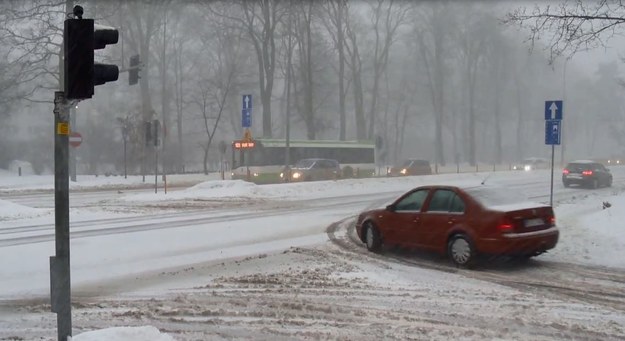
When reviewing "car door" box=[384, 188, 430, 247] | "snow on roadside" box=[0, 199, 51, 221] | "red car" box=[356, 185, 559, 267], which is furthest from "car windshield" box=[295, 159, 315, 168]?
"red car" box=[356, 185, 559, 267]

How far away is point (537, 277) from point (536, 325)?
2.78m

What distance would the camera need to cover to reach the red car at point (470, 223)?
9156 millimetres

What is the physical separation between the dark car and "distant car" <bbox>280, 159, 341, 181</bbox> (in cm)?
1316

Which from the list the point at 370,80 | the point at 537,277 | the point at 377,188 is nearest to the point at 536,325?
the point at 537,277

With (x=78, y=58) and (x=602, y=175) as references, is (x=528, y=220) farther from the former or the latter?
(x=602, y=175)

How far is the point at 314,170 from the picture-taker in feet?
118

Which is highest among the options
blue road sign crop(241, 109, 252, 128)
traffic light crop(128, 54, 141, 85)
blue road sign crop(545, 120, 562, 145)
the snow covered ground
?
traffic light crop(128, 54, 141, 85)

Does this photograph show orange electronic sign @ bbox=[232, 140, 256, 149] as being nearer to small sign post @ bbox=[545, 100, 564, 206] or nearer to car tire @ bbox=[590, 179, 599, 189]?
car tire @ bbox=[590, 179, 599, 189]

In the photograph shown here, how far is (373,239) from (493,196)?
8.02 ft

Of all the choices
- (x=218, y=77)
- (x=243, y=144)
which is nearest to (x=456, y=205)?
(x=243, y=144)

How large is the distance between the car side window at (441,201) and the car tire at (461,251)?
1.79 feet

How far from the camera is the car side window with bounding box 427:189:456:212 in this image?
9.97m

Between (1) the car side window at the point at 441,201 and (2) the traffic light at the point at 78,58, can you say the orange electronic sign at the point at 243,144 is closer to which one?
(1) the car side window at the point at 441,201

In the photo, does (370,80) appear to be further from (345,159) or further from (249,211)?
(249,211)
